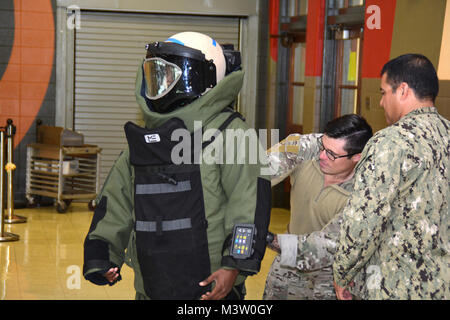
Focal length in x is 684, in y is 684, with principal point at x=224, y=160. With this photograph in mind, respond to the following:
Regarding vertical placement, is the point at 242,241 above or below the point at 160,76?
below

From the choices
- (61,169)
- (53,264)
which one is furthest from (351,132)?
(61,169)

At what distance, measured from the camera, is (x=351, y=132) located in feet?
8.77

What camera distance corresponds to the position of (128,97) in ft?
30.9

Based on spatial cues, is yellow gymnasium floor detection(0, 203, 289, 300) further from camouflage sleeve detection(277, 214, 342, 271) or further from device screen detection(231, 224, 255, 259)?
device screen detection(231, 224, 255, 259)

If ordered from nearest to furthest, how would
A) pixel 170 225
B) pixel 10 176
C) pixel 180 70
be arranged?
pixel 170 225
pixel 180 70
pixel 10 176

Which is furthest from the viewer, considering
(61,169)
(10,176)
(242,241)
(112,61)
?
(112,61)

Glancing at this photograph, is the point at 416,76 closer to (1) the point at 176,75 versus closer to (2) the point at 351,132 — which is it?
(2) the point at 351,132

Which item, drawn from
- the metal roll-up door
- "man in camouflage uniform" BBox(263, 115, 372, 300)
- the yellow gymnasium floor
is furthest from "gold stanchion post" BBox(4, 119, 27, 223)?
"man in camouflage uniform" BBox(263, 115, 372, 300)

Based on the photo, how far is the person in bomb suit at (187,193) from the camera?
2340mm

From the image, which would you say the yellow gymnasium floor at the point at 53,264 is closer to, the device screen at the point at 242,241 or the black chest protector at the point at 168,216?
the black chest protector at the point at 168,216

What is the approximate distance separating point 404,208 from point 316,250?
0.40 m

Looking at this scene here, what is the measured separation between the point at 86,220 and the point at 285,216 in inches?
97.4

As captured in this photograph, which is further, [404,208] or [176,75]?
[176,75]

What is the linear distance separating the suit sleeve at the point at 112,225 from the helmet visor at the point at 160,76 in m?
0.26
